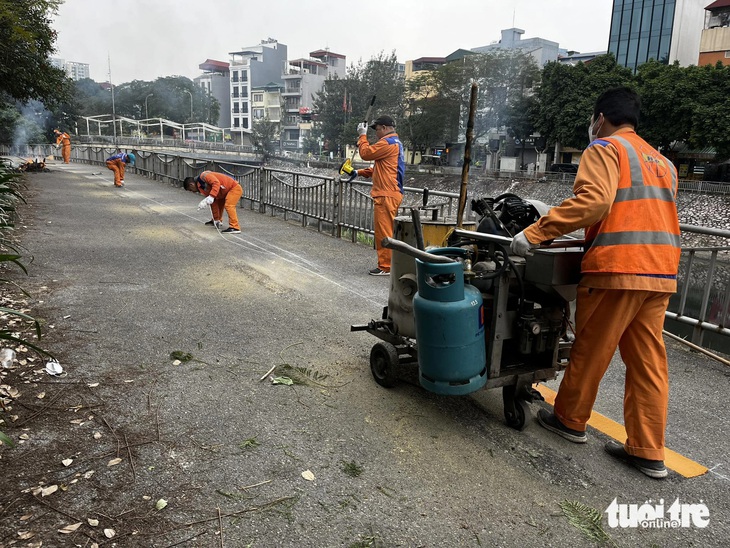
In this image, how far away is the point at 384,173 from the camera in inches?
263

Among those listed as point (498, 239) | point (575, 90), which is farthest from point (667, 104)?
point (498, 239)

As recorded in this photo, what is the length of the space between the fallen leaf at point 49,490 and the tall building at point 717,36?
50792 millimetres

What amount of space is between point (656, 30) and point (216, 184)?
5394cm

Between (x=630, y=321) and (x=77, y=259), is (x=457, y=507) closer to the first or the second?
(x=630, y=321)

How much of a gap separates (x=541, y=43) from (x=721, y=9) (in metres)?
19.7

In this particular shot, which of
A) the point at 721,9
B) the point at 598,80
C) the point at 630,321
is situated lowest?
the point at 630,321

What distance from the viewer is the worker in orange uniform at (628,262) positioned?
2602 mm

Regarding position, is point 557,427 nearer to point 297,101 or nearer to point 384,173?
point 384,173

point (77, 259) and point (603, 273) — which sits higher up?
point (603, 273)

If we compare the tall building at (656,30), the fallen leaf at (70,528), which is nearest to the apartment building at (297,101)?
the tall building at (656,30)

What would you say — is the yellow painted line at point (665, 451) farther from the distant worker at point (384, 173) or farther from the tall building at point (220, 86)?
the tall building at point (220, 86)

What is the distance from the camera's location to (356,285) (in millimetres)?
6223

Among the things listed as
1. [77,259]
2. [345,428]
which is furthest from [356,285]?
[77,259]

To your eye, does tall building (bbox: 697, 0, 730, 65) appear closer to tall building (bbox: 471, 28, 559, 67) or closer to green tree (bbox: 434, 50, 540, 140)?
green tree (bbox: 434, 50, 540, 140)
